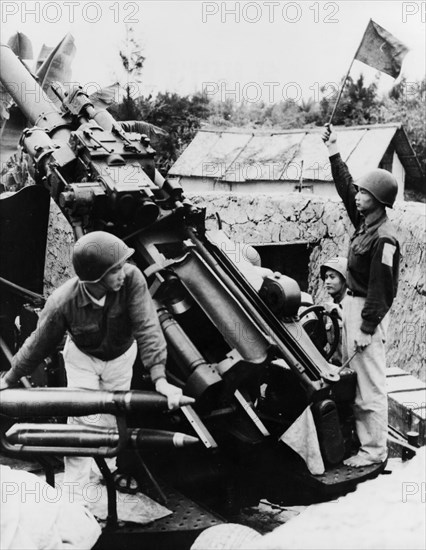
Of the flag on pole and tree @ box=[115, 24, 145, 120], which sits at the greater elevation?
the flag on pole

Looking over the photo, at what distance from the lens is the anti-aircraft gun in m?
3.72

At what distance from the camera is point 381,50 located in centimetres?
492

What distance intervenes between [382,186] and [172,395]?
1.97m

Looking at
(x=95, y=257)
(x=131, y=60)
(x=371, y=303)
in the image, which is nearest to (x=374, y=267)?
(x=371, y=303)

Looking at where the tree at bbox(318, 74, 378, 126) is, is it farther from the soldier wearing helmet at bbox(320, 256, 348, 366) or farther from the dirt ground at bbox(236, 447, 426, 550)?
the dirt ground at bbox(236, 447, 426, 550)

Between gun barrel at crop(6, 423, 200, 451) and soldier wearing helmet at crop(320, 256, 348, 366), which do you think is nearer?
gun barrel at crop(6, 423, 200, 451)

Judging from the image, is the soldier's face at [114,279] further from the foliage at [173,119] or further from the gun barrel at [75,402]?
the foliage at [173,119]

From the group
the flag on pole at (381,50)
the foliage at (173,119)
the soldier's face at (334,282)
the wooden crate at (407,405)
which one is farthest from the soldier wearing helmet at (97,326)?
the foliage at (173,119)

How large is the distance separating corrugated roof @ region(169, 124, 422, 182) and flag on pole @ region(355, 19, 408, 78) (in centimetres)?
1199

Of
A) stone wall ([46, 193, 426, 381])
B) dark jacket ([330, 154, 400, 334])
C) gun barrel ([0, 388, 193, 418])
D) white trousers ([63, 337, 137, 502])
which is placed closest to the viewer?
gun barrel ([0, 388, 193, 418])

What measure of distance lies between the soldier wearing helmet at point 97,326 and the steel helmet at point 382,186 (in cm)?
159

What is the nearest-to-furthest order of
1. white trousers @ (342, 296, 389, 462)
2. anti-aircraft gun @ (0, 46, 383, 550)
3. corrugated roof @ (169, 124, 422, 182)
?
anti-aircraft gun @ (0, 46, 383, 550) < white trousers @ (342, 296, 389, 462) < corrugated roof @ (169, 124, 422, 182)

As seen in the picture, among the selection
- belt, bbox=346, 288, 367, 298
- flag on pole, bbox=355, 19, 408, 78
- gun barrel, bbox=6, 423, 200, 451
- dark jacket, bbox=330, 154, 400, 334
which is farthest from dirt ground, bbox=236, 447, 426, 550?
flag on pole, bbox=355, 19, 408, 78

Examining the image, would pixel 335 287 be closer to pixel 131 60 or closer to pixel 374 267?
pixel 374 267
